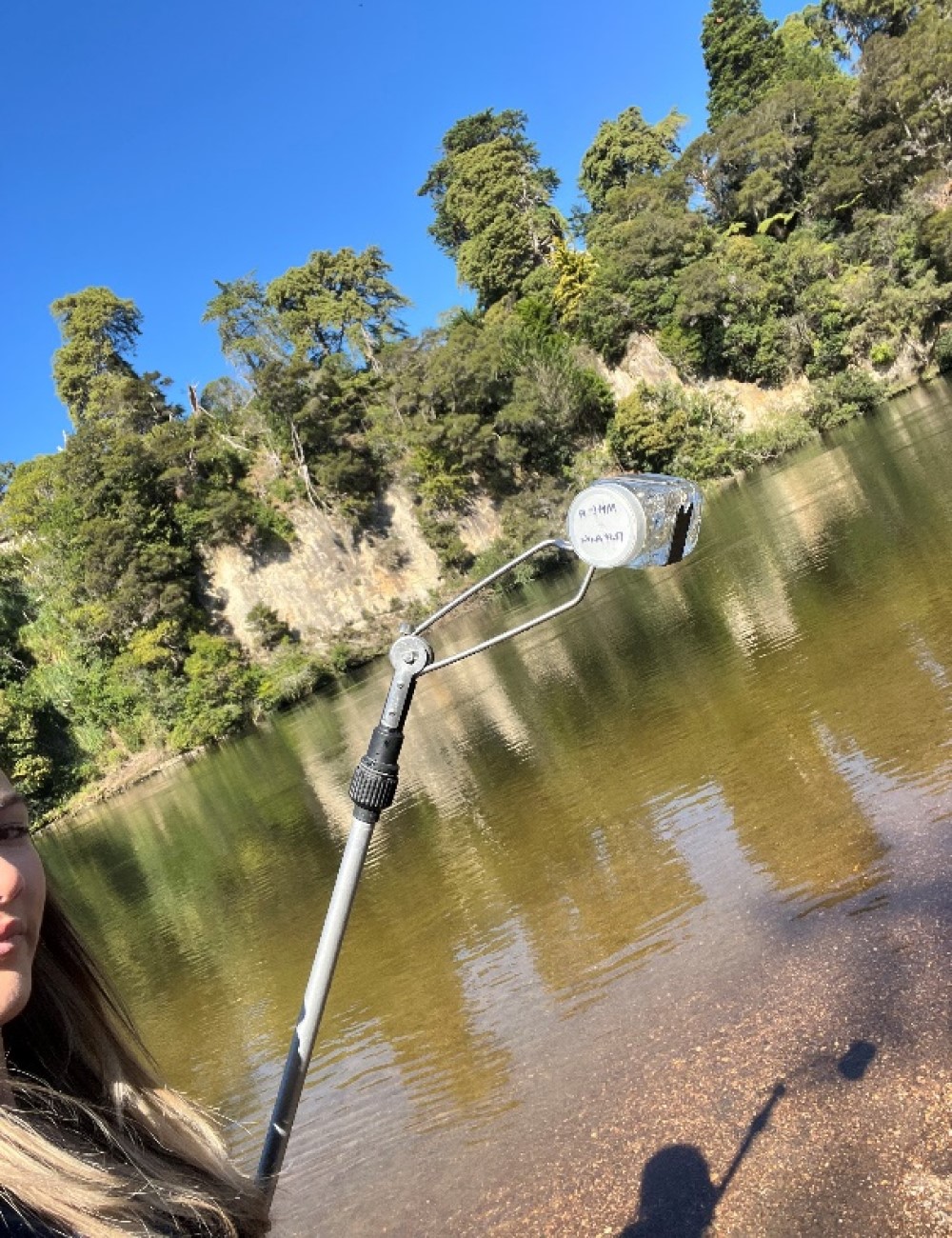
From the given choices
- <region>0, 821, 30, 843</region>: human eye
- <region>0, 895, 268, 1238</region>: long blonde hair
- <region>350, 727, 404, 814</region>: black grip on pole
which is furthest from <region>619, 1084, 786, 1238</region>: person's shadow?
<region>0, 821, 30, 843</region>: human eye

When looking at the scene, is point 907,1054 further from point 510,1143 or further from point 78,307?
point 78,307

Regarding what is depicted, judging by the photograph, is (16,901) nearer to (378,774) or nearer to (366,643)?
(378,774)

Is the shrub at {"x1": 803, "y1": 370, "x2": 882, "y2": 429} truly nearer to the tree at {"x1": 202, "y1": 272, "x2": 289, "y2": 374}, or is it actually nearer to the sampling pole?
the tree at {"x1": 202, "y1": 272, "x2": 289, "y2": 374}

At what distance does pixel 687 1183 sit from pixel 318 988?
395 centimetres

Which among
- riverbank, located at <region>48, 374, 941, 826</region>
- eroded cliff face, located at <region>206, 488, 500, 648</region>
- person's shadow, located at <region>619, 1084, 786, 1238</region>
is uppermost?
eroded cliff face, located at <region>206, 488, 500, 648</region>

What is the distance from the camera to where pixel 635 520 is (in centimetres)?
140

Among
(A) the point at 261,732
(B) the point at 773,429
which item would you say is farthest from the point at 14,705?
(B) the point at 773,429

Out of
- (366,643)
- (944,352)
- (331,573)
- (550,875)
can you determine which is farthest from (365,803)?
(944,352)

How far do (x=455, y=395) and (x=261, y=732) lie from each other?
72.8ft

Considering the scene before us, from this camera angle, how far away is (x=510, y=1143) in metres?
5.41

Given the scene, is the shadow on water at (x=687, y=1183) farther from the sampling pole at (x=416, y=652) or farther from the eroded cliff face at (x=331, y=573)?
the eroded cliff face at (x=331, y=573)

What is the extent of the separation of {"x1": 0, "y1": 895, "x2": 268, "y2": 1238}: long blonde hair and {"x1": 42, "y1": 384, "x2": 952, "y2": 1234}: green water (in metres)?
4.29

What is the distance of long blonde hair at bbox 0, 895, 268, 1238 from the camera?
1.11m

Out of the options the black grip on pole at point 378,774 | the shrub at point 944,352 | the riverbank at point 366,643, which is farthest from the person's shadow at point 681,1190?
the shrub at point 944,352
